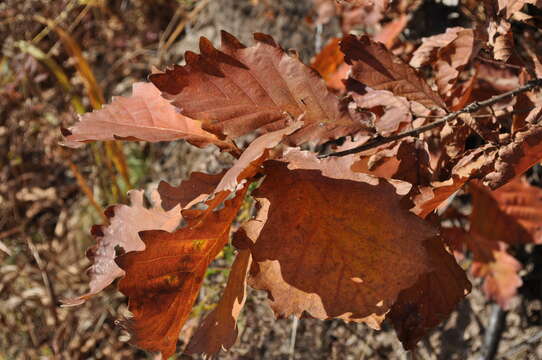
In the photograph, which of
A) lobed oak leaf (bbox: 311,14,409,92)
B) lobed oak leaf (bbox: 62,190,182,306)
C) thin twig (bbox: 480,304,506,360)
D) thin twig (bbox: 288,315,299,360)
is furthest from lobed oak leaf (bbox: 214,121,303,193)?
thin twig (bbox: 480,304,506,360)

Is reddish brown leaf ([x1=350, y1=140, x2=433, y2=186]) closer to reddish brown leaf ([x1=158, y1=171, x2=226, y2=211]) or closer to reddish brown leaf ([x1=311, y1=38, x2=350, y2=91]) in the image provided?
reddish brown leaf ([x1=158, y1=171, x2=226, y2=211])

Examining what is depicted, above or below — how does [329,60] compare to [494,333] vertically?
above

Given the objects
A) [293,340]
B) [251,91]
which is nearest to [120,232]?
[251,91]

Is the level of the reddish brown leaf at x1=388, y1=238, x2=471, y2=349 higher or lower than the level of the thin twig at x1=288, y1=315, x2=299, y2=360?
higher

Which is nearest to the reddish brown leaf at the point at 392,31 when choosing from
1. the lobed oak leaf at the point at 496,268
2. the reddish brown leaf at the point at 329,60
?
the reddish brown leaf at the point at 329,60

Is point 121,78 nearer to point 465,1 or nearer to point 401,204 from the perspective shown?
point 465,1

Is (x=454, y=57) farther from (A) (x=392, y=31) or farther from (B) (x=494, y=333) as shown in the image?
(B) (x=494, y=333)
